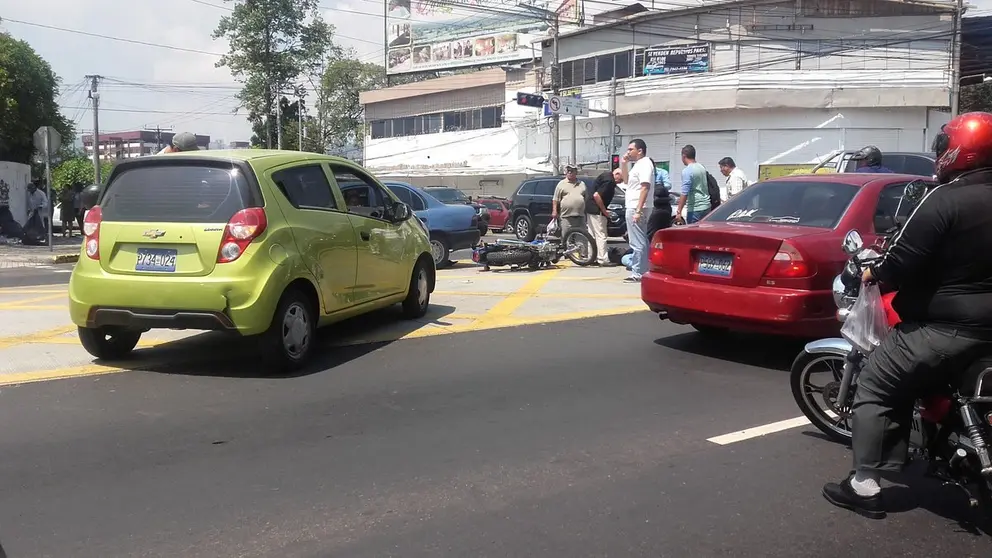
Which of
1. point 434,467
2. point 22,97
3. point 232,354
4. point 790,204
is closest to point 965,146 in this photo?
point 434,467

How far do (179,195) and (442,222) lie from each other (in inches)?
322

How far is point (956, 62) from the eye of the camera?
31.6 meters

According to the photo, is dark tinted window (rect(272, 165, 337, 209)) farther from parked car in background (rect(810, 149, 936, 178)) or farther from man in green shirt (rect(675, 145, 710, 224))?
parked car in background (rect(810, 149, 936, 178))

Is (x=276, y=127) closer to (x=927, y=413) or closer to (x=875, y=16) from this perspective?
(x=875, y=16)

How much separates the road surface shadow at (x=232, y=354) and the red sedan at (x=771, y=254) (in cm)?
262

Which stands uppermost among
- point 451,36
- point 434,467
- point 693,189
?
point 451,36

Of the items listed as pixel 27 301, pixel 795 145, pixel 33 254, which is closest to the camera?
pixel 27 301

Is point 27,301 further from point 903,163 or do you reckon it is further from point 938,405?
point 903,163

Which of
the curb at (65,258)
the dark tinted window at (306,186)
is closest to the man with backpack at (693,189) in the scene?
the dark tinted window at (306,186)

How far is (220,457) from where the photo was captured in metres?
4.59

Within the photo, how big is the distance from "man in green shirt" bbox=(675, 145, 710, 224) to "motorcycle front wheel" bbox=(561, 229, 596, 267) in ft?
6.00

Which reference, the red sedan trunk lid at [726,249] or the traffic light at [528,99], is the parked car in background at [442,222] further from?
the traffic light at [528,99]

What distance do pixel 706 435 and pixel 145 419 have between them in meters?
3.38

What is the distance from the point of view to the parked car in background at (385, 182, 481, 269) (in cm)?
1436
